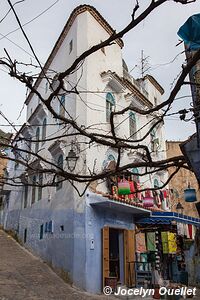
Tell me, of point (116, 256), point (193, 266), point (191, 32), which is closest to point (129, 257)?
point (116, 256)

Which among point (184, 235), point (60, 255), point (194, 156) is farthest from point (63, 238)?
point (194, 156)

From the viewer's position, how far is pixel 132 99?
16500mm

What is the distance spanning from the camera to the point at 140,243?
14.1 meters

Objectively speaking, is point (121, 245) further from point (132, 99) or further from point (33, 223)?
point (132, 99)

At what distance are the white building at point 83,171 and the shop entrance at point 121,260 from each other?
39 mm

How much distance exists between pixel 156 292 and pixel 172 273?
18.5 ft

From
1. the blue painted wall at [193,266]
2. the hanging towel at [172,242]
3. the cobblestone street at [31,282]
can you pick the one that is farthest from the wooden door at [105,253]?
the blue painted wall at [193,266]

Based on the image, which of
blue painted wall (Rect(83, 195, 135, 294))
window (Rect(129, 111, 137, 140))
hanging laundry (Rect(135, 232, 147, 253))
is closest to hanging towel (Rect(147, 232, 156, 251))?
hanging laundry (Rect(135, 232, 147, 253))

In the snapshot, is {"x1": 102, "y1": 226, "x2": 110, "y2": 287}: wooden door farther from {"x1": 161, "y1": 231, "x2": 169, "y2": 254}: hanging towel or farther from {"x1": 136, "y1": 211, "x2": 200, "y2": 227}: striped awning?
{"x1": 161, "y1": 231, "x2": 169, "y2": 254}: hanging towel

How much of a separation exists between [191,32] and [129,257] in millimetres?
10749

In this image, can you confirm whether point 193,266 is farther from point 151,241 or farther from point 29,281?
point 29,281

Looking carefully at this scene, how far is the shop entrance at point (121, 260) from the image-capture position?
1127 cm

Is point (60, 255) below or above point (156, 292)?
above

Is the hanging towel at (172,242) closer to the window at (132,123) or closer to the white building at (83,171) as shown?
the white building at (83,171)
